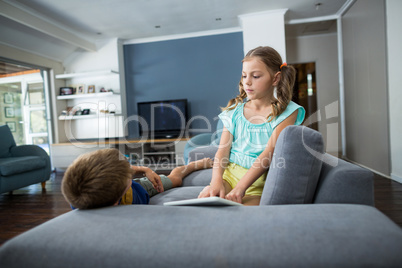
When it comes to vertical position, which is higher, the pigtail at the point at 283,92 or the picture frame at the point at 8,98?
the picture frame at the point at 8,98

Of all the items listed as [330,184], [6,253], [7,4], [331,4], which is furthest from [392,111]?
[7,4]

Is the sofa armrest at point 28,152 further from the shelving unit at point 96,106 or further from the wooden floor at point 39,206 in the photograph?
the shelving unit at point 96,106

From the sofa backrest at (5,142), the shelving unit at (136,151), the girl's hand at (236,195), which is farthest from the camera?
the shelving unit at (136,151)

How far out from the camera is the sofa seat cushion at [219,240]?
0.57 meters

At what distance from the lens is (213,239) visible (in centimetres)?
62

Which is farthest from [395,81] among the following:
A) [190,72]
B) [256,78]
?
[190,72]

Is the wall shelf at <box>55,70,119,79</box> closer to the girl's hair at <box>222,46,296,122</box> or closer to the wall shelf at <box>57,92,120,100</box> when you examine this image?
the wall shelf at <box>57,92,120,100</box>

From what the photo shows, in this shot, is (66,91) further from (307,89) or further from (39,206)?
(307,89)

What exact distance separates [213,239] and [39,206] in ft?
9.23

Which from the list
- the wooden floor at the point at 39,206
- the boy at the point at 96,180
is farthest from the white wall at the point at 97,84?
the boy at the point at 96,180

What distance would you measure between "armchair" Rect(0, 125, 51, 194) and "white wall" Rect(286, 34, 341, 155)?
498 cm

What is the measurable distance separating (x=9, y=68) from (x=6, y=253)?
4968mm

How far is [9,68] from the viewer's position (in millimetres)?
4594

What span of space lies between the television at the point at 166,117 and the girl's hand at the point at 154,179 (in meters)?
3.62
